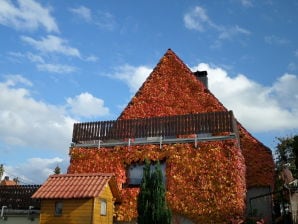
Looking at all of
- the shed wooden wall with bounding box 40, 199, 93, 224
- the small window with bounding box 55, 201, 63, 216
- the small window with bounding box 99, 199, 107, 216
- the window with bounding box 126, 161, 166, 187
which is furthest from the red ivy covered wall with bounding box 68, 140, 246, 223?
the small window with bounding box 55, 201, 63, 216

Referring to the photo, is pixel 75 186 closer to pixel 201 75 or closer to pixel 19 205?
pixel 19 205

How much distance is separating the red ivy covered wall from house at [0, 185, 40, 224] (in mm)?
A: 4664

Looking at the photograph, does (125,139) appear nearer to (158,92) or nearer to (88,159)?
(88,159)

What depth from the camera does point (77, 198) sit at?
17984 mm

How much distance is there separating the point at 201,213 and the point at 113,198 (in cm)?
437

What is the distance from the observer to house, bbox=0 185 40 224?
74.5 ft

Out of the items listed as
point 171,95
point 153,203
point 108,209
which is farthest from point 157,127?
point 153,203

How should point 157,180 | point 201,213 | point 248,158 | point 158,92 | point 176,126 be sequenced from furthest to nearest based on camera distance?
point 158,92 < point 248,158 < point 176,126 < point 201,213 < point 157,180

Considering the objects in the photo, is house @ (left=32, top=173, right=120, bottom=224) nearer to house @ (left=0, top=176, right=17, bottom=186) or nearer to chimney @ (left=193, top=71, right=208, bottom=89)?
chimney @ (left=193, top=71, right=208, bottom=89)

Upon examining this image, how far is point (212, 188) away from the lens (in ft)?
64.8

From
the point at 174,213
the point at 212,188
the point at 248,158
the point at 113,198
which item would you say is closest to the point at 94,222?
the point at 113,198

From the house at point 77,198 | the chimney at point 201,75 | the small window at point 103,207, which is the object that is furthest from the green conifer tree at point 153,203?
the chimney at point 201,75

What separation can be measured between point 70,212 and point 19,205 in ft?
23.2

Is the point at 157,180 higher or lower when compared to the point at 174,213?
higher
